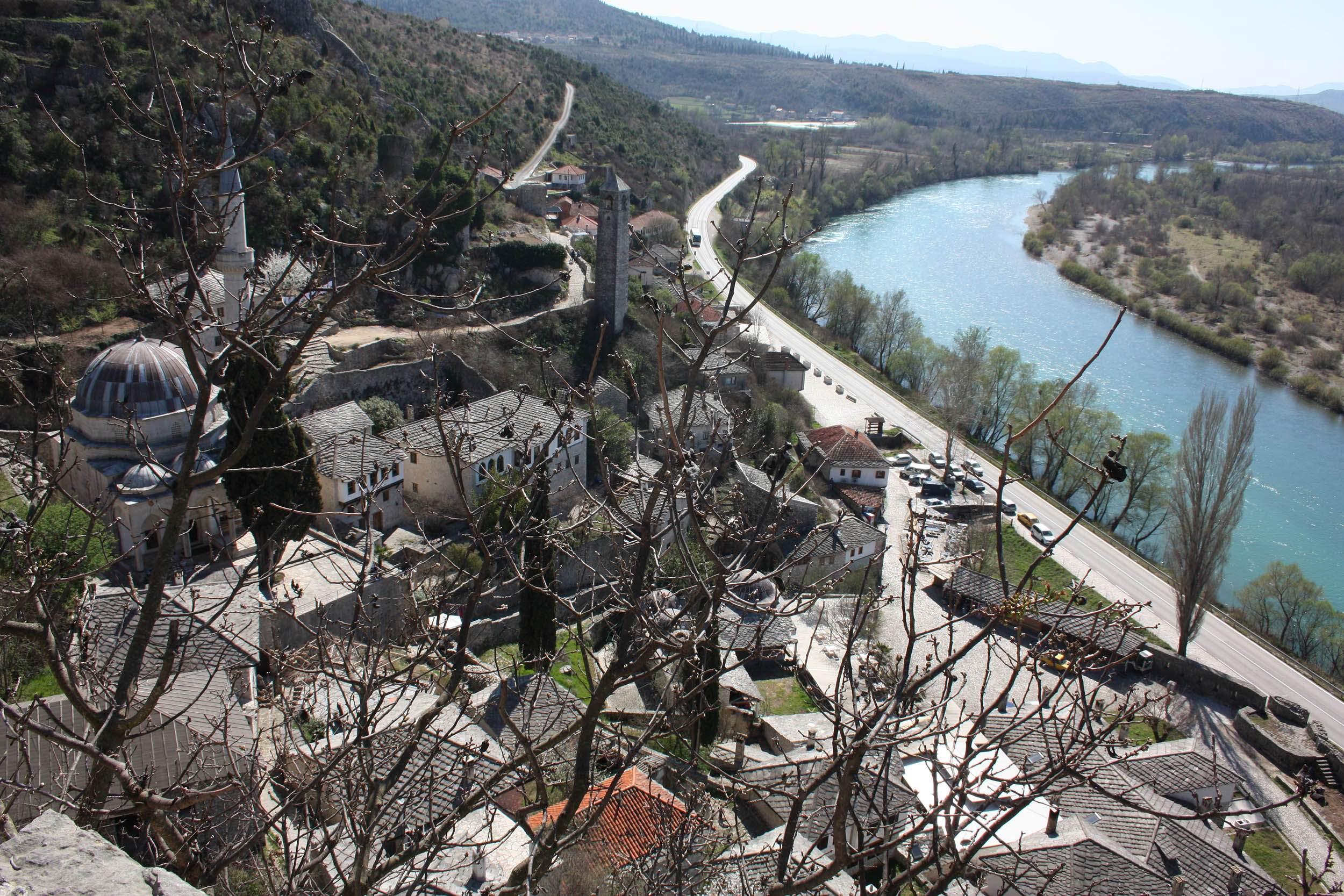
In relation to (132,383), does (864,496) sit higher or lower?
lower

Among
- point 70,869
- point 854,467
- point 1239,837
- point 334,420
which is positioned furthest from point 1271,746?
point 70,869

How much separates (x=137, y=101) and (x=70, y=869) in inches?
970

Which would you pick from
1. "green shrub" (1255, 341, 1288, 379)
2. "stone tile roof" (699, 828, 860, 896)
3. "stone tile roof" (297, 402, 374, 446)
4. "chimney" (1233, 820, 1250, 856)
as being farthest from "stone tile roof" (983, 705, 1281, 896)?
"green shrub" (1255, 341, 1288, 379)

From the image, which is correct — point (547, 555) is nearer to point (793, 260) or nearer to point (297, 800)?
point (297, 800)

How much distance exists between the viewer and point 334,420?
18.0 meters

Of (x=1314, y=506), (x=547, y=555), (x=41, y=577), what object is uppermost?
(x=41, y=577)

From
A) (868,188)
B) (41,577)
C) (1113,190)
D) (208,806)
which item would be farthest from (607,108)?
(41,577)

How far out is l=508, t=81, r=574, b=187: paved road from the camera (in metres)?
37.6

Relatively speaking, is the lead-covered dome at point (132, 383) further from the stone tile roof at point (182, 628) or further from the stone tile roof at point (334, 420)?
the stone tile roof at point (182, 628)

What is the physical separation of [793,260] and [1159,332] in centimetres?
1630

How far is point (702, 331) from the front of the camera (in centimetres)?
271

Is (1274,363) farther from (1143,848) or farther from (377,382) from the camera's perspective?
(377,382)

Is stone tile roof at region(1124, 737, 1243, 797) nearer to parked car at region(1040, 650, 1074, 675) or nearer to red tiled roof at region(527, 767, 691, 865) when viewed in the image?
red tiled roof at region(527, 767, 691, 865)

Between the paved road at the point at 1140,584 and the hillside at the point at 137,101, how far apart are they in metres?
10.7
